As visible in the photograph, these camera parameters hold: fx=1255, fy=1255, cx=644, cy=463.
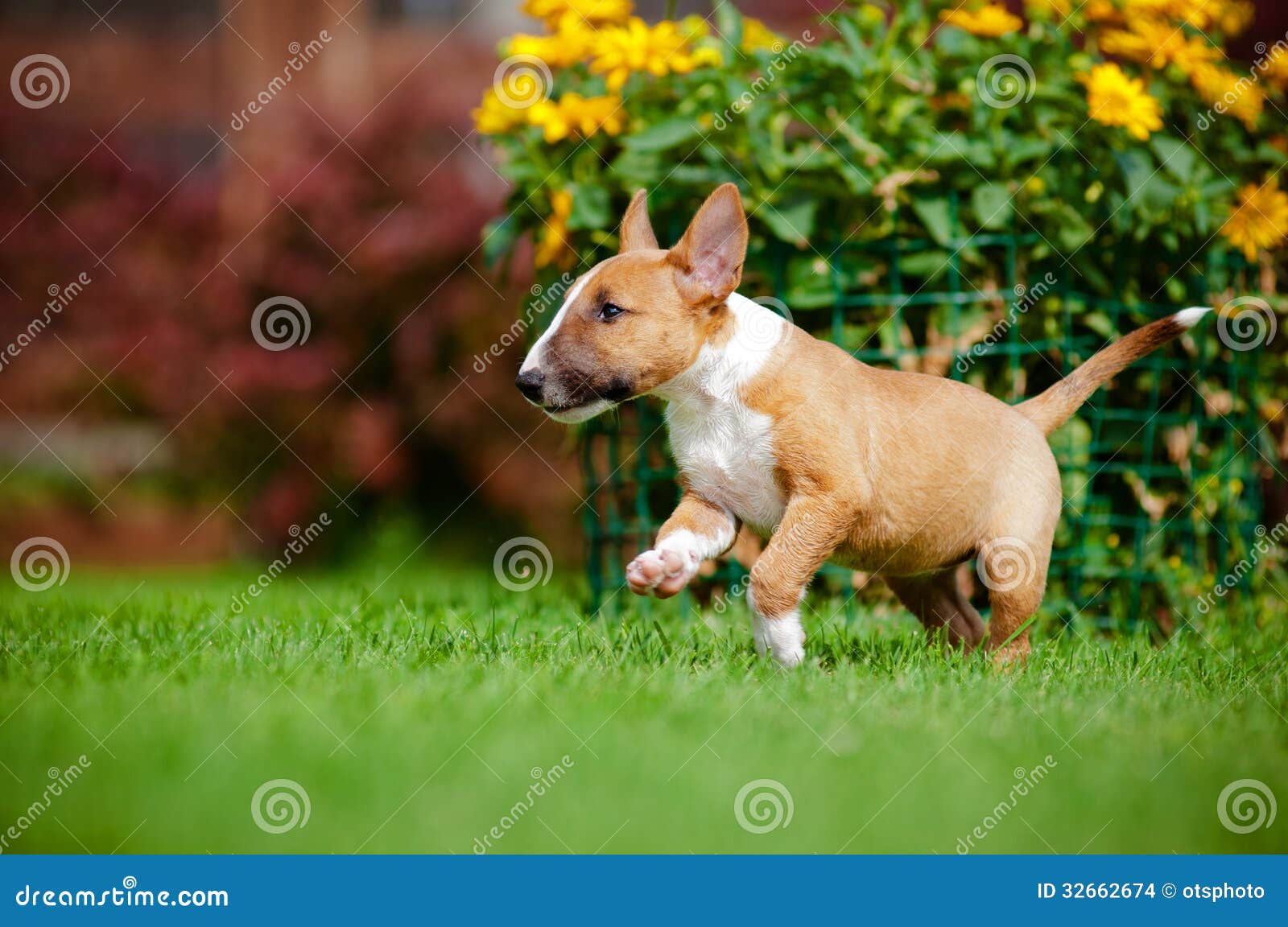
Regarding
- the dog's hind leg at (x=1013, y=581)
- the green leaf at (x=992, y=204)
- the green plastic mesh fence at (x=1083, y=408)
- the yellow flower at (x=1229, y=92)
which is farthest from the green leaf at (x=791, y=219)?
the yellow flower at (x=1229, y=92)

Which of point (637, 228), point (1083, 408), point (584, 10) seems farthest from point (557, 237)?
point (1083, 408)

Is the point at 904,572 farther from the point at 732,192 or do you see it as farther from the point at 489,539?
the point at 489,539

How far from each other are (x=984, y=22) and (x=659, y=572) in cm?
257

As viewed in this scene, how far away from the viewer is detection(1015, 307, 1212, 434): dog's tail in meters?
3.83

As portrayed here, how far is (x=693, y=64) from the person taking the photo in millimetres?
4590

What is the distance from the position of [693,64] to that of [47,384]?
518cm

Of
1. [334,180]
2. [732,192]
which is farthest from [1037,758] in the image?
[334,180]

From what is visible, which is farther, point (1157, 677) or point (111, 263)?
point (111, 263)

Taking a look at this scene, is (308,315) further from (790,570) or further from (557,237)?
(790,570)

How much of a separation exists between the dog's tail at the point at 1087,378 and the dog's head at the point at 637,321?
3.71 feet

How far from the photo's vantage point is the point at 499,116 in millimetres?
4707

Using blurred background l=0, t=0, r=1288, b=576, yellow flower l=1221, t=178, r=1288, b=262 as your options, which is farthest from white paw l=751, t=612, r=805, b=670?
blurred background l=0, t=0, r=1288, b=576

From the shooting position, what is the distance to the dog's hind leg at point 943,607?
394cm

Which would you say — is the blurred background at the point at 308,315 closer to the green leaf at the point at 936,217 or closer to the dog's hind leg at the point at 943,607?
the green leaf at the point at 936,217
